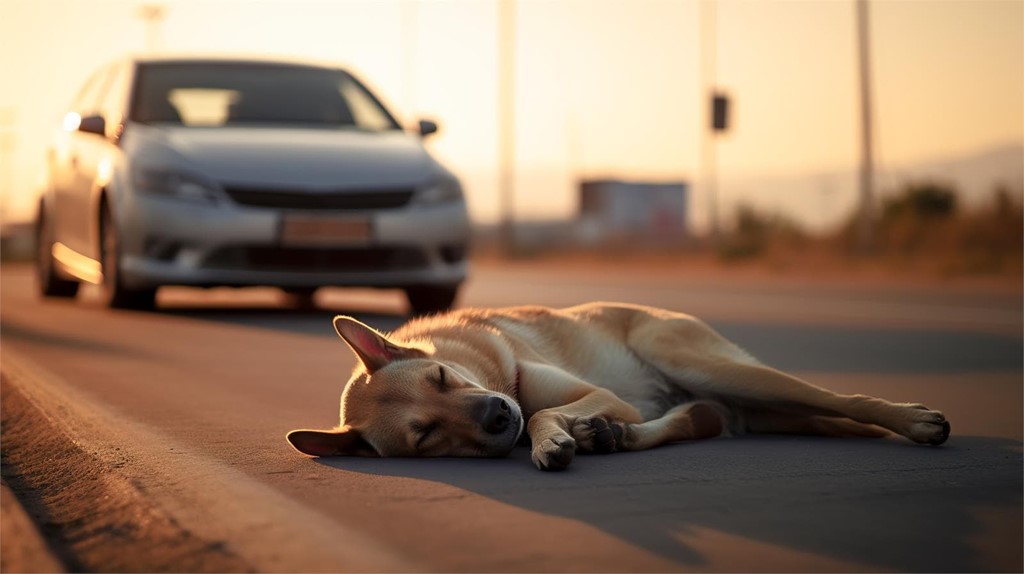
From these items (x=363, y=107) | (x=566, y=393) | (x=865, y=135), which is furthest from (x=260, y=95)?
(x=865, y=135)

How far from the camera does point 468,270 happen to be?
12.3 meters

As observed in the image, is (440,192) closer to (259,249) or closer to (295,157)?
(295,157)

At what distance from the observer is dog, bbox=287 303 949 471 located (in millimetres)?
5090

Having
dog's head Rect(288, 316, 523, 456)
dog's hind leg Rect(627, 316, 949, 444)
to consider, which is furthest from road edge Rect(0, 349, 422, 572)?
dog's hind leg Rect(627, 316, 949, 444)

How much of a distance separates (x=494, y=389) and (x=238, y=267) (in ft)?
20.3

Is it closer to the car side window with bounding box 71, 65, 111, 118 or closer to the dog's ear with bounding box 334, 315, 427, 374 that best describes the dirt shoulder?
the dog's ear with bounding box 334, 315, 427, 374

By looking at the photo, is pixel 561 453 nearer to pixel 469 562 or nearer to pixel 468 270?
pixel 469 562

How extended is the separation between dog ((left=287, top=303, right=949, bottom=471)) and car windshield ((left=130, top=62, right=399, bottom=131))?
6.68m

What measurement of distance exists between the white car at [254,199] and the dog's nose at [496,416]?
6567 mm

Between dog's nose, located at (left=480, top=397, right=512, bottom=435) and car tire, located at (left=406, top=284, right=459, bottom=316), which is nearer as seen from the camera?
dog's nose, located at (left=480, top=397, right=512, bottom=435)

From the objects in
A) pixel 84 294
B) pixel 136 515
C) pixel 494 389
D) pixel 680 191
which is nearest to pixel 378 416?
pixel 494 389

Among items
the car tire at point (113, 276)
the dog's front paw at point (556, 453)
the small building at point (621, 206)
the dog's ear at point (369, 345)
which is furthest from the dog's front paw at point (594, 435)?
the small building at point (621, 206)

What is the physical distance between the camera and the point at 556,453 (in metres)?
4.81

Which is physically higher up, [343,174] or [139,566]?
[343,174]
